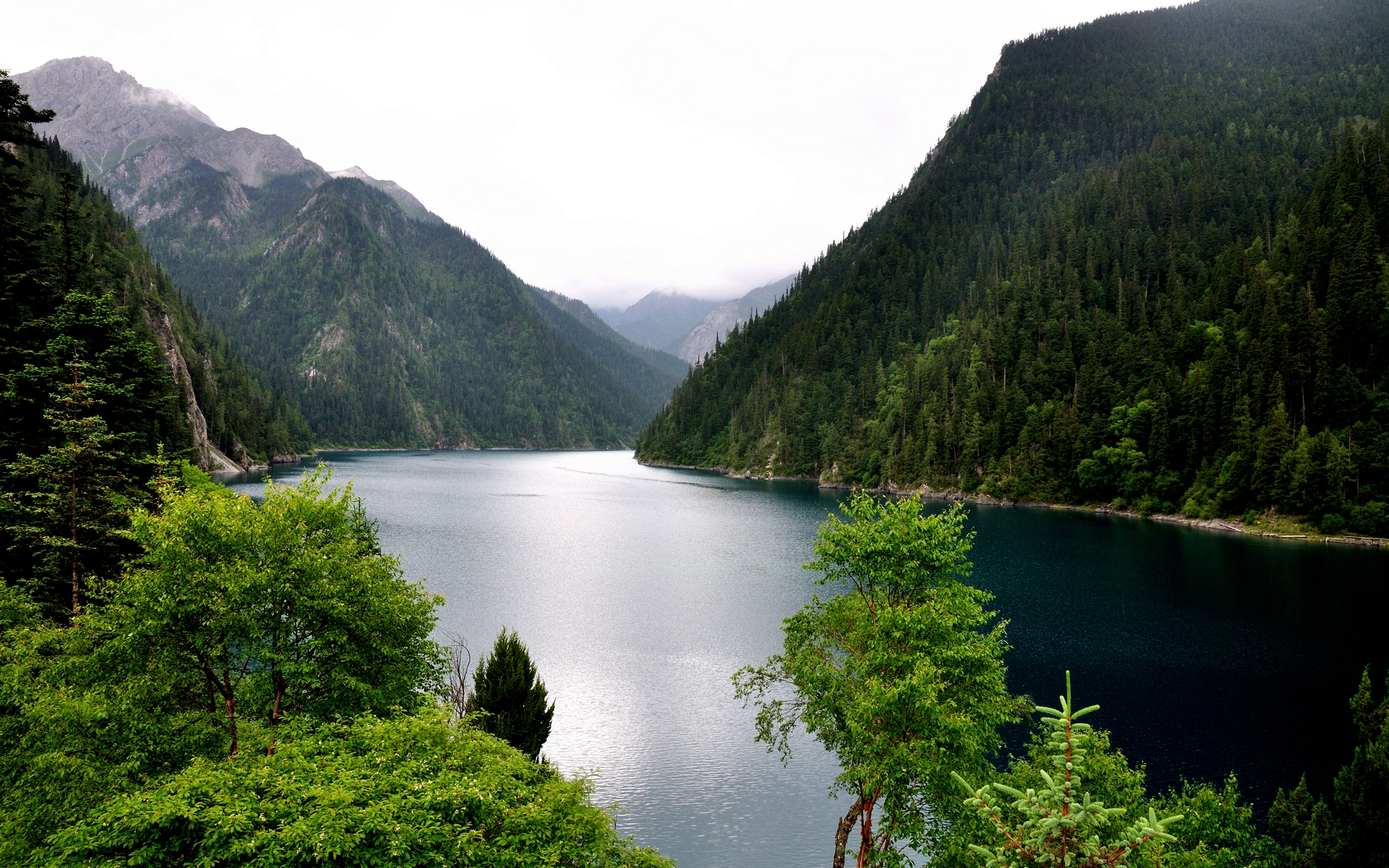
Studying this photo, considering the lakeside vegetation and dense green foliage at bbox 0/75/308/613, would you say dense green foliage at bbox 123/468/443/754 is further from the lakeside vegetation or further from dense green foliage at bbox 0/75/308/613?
the lakeside vegetation

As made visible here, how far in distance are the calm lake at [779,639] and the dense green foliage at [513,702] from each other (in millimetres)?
4754

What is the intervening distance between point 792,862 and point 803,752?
8703 mm

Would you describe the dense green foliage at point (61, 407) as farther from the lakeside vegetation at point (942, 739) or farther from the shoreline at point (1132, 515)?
the shoreline at point (1132, 515)

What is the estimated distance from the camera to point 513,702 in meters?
27.2

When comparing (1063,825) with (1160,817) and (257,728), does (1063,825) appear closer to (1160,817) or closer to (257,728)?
(1160,817)

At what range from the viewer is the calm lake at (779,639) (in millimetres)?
29297

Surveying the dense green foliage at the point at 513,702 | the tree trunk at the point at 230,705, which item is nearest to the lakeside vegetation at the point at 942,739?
the dense green foliage at the point at 513,702

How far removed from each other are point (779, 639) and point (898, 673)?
88.5ft

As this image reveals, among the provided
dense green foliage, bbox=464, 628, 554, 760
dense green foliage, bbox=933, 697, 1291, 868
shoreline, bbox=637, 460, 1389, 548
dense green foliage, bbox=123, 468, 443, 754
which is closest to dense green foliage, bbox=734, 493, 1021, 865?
dense green foliage, bbox=933, 697, 1291, 868

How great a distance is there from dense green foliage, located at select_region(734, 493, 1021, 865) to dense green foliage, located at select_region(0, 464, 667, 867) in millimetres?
8093

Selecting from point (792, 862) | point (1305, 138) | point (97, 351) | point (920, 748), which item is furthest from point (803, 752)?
point (1305, 138)

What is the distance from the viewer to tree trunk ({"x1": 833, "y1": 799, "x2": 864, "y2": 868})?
22109 millimetres

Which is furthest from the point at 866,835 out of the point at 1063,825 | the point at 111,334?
the point at 111,334

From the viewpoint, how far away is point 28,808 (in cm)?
1644
